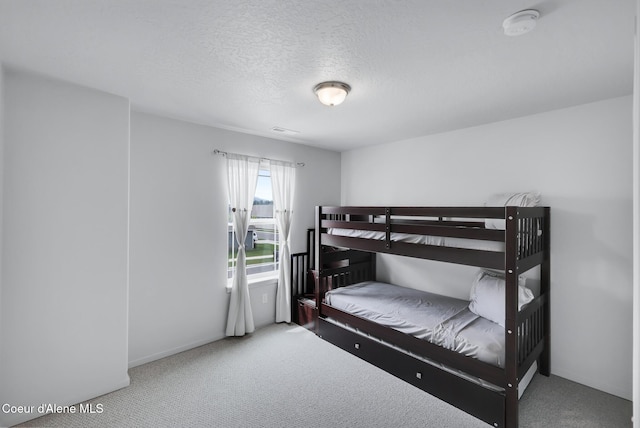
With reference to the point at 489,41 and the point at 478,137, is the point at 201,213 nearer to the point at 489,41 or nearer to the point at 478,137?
the point at 489,41

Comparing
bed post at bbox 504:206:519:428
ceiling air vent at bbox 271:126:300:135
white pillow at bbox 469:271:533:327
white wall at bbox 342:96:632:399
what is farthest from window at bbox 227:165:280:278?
bed post at bbox 504:206:519:428

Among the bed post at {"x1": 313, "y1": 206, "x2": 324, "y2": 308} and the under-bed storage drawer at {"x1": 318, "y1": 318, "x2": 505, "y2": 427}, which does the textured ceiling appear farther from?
the under-bed storage drawer at {"x1": 318, "y1": 318, "x2": 505, "y2": 427}

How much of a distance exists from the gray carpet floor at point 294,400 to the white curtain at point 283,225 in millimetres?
857

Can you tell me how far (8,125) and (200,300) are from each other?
216cm

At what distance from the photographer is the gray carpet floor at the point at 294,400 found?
6.85 ft

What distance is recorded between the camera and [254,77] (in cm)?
205

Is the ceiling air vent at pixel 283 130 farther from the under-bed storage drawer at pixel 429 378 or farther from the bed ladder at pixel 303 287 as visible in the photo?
the under-bed storage drawer at pixel 429 378

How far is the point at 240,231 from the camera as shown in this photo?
3457 millimetres

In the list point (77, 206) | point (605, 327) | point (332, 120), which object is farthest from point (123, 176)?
point (605, 327)

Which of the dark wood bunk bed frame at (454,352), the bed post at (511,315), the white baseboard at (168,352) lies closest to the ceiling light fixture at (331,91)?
the dark wood bunk bed frame at (454,352)

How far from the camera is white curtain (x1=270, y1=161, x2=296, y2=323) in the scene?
3.82 metres

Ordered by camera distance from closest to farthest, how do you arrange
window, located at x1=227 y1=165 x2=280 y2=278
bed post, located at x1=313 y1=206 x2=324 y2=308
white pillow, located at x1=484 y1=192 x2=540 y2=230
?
white pillow, located at x1=484 y1=192 x2=540 y2=230
bed post, located at x1=313 y1=206 x2=324 y2=308
window, located at x1=227 y1=165 x2=280 y2=278

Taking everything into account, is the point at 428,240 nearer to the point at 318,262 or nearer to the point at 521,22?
the point at 318,262

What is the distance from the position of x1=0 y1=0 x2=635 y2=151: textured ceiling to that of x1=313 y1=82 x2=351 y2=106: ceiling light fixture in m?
0.06
